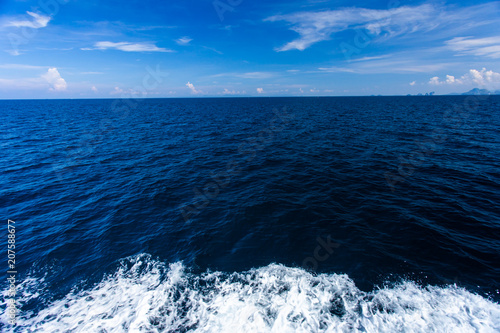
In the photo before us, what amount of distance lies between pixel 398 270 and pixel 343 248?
110 inches

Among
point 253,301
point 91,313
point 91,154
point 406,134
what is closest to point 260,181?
point 253,301

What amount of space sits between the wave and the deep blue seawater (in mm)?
53

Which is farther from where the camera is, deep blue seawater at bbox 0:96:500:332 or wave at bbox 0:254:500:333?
deep blue seawater at bbox 0:96:500:332

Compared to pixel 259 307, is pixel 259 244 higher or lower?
higher

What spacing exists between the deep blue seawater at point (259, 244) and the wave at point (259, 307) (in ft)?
0.17

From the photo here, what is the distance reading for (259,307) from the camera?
915cm

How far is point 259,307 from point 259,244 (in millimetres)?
4017

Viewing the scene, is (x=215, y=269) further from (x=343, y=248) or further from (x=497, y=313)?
(x=497, y=313)

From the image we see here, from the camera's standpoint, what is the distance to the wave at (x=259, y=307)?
839 centimetres

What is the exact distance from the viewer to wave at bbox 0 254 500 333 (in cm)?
839

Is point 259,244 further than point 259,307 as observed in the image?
Yes

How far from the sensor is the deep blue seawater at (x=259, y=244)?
29.1 ft

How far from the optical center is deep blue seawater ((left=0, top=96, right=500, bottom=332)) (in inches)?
349

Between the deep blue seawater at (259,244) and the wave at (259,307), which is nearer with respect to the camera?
the wave at (259,307)
